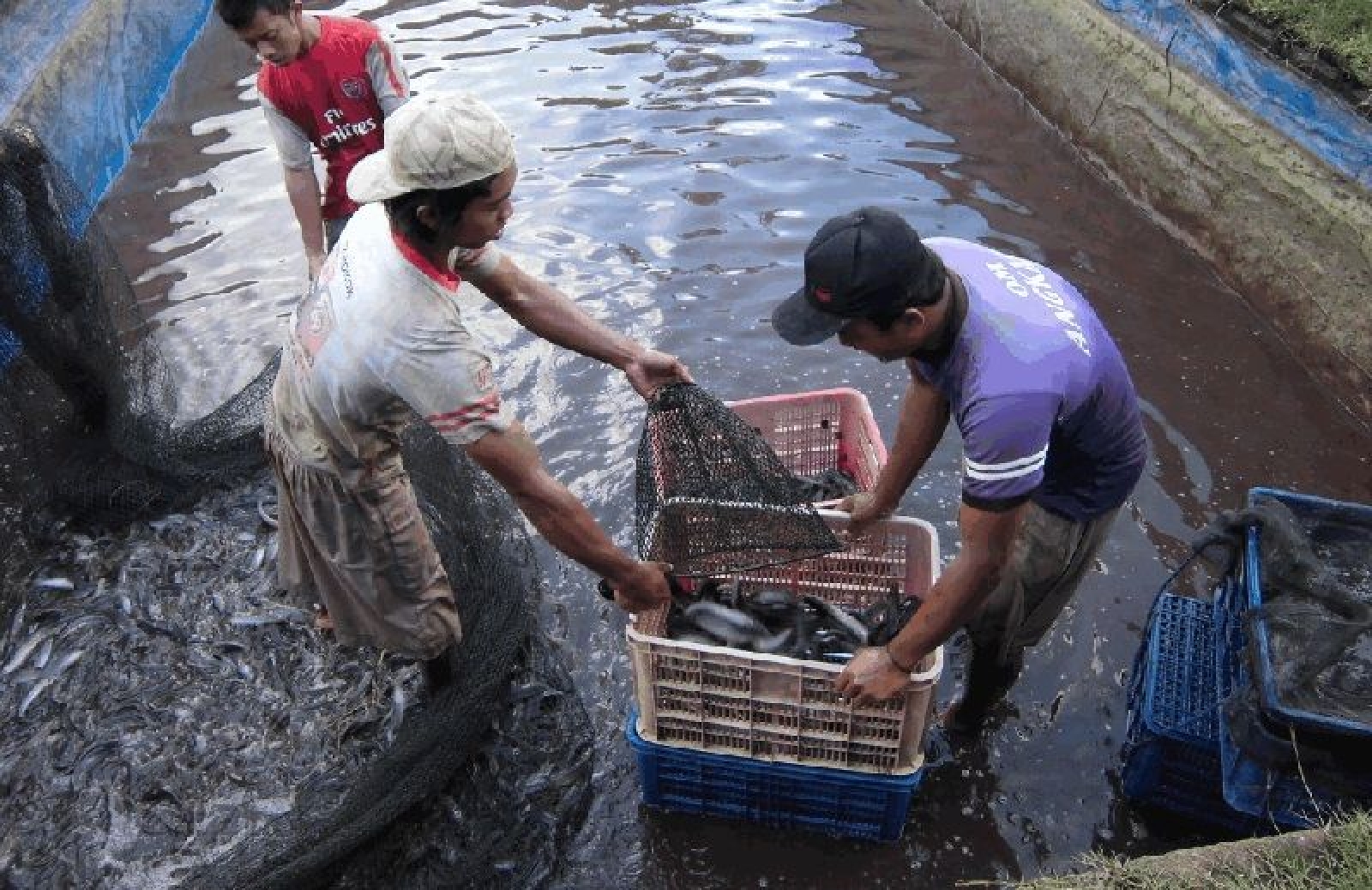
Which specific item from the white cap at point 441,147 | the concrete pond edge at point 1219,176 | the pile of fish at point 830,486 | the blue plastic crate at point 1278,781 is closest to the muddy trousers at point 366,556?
the white cap at point 441,147

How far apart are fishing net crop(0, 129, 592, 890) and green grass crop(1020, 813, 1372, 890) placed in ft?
6.87

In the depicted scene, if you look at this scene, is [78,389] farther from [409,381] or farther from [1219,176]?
[1219,176]

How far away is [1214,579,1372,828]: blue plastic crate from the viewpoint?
3061mm

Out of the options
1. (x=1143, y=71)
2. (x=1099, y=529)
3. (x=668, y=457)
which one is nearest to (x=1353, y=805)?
(x=1099, y=529)

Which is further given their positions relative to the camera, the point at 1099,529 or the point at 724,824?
the point at 724,824

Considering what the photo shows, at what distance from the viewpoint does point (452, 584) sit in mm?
4680

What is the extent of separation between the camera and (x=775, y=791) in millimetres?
3711

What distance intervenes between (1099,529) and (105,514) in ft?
16.3

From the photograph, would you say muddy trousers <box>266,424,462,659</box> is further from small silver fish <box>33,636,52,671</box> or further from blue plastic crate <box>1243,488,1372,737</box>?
blue plastic crate <box>1243,488,1372,737</box>

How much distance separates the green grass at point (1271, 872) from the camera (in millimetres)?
2807

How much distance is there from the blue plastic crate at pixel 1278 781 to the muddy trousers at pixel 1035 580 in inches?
22.9

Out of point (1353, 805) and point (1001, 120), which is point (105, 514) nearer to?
point (1353, 805)

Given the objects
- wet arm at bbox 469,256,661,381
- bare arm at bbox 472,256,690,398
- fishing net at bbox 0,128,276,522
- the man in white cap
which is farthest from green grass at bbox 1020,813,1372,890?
fishing net at bbox 0,128,276,522

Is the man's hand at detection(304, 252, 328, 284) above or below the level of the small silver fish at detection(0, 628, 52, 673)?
above
